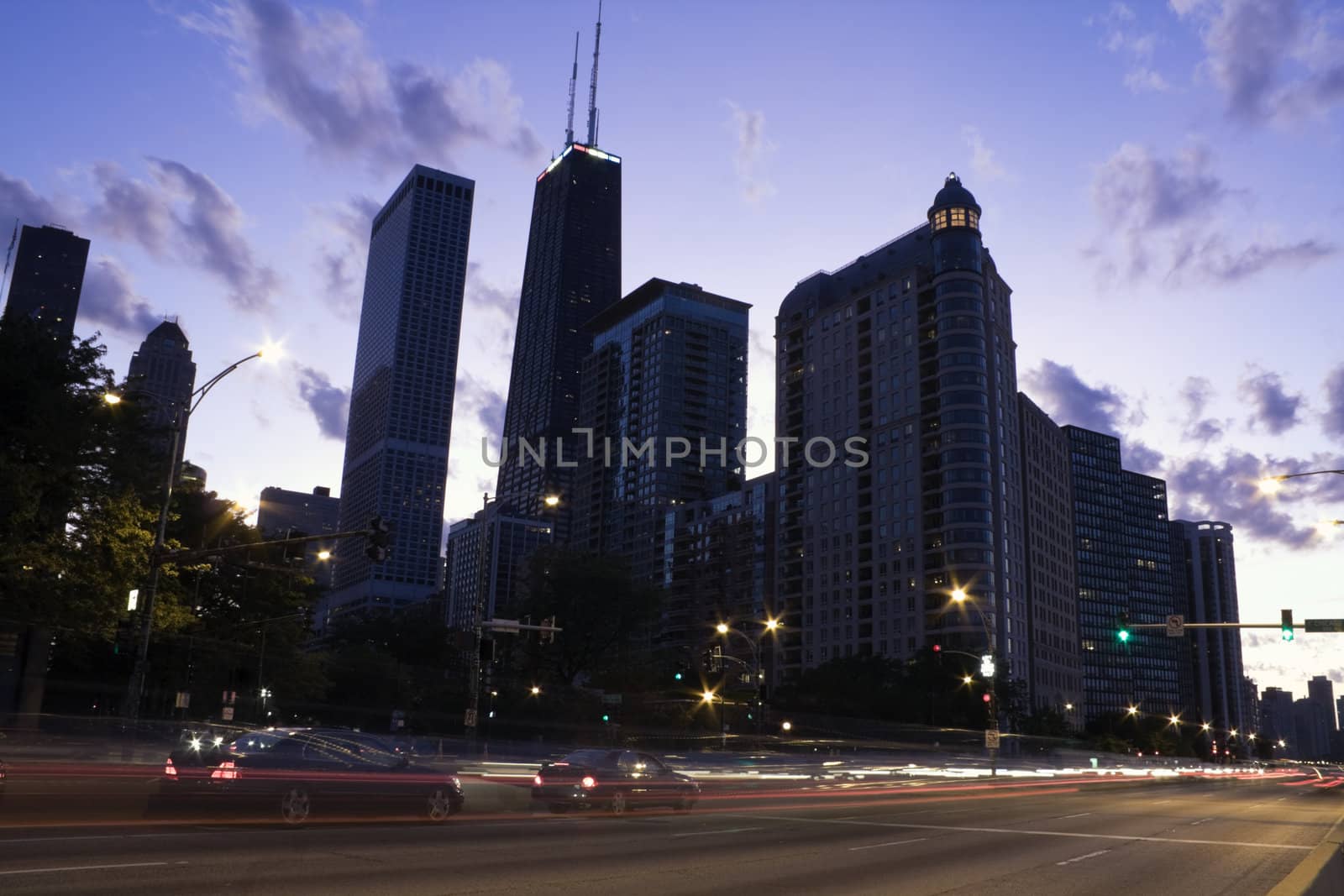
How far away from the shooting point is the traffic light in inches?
1067

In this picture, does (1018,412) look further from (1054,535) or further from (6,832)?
(6,832)

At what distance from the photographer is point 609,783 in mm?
24766

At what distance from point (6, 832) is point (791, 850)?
12175 millimetres

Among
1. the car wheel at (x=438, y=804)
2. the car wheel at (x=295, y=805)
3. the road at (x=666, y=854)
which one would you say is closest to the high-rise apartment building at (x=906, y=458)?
the road at (x=666, y=854)

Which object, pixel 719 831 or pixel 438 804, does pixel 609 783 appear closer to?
pixel 719 831

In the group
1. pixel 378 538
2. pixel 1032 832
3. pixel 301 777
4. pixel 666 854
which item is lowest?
pixel 1032 832

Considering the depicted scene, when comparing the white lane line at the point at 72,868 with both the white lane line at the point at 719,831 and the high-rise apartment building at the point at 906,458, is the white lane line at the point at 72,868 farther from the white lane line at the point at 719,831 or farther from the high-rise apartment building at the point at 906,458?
the high-rise apartment building at the point at 906,458

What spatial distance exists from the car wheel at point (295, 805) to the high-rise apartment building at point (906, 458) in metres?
118

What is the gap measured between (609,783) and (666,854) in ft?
27.1

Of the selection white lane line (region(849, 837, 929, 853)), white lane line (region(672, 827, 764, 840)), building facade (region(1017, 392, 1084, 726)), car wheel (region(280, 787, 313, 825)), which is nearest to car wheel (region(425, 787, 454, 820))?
car wheel (region(280, 787, 313, 825))

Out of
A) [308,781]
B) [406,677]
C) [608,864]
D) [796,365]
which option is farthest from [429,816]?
[796,365]

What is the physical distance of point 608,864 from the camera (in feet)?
49.5

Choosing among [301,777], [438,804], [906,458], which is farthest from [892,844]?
[906,458]

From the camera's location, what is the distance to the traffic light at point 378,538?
27109 mm
